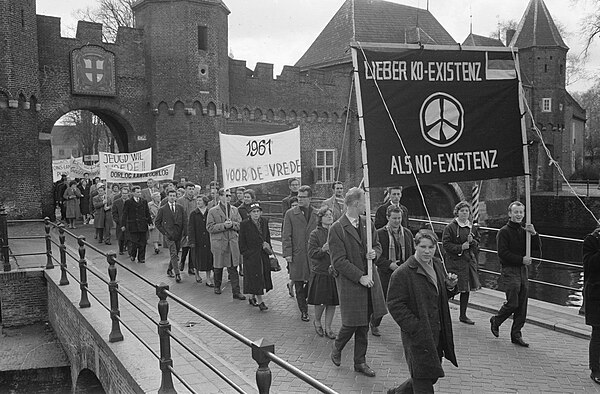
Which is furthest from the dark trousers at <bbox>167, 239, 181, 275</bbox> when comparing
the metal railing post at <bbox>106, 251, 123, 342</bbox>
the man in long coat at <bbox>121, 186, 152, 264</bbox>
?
the metal railing post at <bbox>106, 251, 123, 342</bbox>

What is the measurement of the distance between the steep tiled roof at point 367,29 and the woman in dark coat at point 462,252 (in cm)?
2653

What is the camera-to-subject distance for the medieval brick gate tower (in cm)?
1898

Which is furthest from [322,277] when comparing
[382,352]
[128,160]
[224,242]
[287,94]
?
[287,94]

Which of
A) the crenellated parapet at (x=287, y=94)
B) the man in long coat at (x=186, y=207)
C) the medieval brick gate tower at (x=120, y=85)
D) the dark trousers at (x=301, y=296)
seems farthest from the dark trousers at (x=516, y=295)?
the crenellated parapet at (x=287, y=94)

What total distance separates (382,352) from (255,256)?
2782mm

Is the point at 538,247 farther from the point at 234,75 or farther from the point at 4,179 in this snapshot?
the point at 234,75

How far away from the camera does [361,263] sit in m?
5.93

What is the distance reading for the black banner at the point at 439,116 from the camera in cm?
574

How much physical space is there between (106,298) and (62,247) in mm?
1285

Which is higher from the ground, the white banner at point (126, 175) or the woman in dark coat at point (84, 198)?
the white banner at point (126, 175)

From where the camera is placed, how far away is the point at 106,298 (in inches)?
355

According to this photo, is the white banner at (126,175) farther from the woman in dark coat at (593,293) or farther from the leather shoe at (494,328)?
the woman in dark coat at (593,293)

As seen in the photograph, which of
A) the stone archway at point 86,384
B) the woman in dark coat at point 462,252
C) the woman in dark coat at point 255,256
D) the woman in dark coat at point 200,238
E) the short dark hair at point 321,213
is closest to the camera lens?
the short dark hair at point 321,213

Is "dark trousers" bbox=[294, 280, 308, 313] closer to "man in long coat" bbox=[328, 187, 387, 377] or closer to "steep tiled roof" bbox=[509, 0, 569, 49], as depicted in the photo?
"man in long coat" bbox=[328, 187, 387, 377]
